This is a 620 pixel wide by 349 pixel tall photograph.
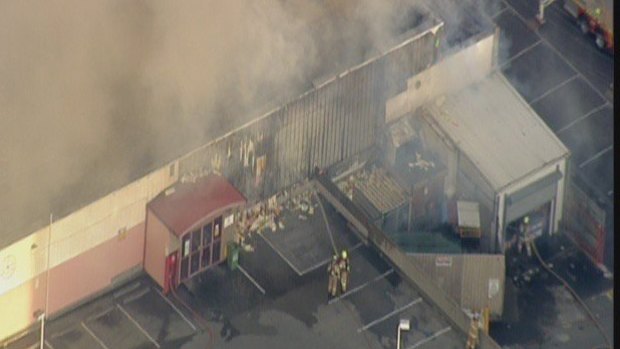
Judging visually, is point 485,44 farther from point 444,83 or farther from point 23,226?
point 23,226

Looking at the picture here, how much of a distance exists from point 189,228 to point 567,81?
21.3 feet

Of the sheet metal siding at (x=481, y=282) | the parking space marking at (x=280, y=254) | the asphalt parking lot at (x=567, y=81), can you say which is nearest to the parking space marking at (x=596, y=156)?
the asphalt parking lot at (x=567, y=81)

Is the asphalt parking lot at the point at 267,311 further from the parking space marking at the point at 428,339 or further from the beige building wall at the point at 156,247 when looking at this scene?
the beige building wall at the point at 156,247

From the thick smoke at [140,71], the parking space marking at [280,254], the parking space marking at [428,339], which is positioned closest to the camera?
the thick smoke at [140,71]

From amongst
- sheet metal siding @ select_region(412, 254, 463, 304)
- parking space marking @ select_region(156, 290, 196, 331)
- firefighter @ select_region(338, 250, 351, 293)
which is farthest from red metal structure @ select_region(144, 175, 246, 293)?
sheet metal siding @ select_region(412, 254, 463, 304)

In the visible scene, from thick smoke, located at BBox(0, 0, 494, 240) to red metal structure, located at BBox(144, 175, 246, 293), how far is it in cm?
60

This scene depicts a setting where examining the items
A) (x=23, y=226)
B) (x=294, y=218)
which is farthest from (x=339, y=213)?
(x=23, y=226)

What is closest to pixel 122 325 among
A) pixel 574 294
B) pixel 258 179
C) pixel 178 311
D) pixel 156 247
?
pixel 178 311

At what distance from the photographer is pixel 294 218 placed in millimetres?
70688

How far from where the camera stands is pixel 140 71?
2768 inches

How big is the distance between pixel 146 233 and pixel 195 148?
1302mm

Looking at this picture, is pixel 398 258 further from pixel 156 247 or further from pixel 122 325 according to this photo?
pixel 122 325

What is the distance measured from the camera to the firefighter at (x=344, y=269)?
70062 millimetres

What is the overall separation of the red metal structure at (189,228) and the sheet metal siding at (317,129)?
293mm
